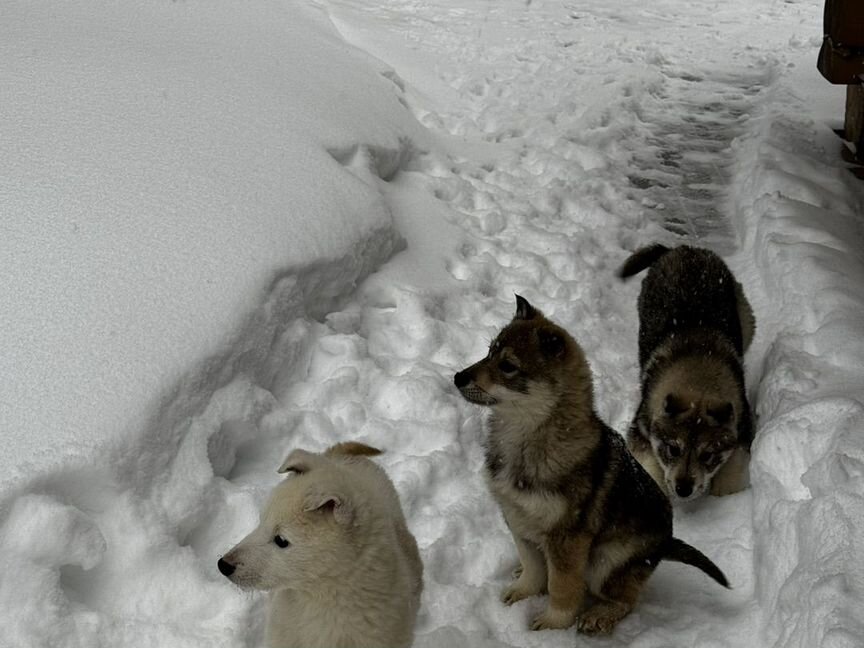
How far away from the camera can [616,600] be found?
157 inches

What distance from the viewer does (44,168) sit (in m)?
5.08

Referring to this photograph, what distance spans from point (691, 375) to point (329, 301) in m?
2.21

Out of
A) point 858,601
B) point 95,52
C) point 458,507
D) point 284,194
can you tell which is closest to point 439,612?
point 458,507

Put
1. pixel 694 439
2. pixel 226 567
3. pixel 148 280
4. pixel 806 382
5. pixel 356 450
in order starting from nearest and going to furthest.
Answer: pixel 226 567
pixel 356 450
pixel 148 280
pixel 694 439
pixel 806 382

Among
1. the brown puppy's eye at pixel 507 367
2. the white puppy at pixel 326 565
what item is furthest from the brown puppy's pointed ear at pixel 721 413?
the white puppy at pixel 326 565

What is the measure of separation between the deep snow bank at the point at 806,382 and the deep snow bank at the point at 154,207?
268 centimetres

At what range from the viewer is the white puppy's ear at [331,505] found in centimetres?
311

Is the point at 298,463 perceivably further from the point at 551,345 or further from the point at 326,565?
the point at 551,345

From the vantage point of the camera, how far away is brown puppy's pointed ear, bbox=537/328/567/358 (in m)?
3.79

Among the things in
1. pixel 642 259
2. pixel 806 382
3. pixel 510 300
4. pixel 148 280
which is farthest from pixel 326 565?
pixel 642 259

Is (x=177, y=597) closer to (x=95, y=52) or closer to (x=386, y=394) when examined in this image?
(x=386, y=394)

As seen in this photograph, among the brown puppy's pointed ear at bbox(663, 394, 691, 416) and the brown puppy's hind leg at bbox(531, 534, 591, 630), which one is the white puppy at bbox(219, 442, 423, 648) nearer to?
the brown puppy's hind leg at bbox(531, 534, 591, 630)

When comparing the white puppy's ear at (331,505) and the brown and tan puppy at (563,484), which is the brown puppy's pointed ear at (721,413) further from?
the white puppy's ear at (331,505)

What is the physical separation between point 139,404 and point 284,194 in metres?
2.21
